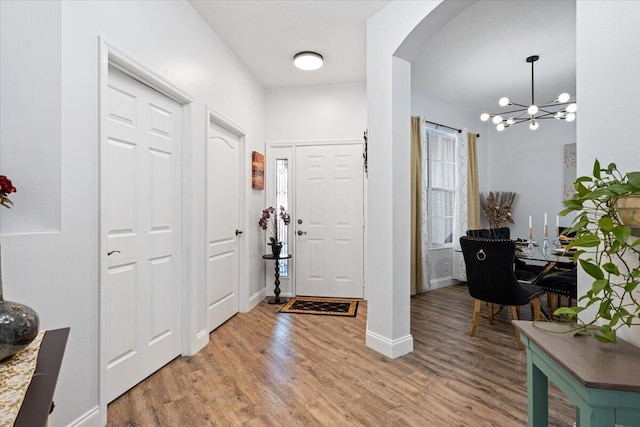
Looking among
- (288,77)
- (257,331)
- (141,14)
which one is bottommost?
(257,331)

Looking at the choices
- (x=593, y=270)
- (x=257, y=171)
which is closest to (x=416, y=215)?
(x=257, y=171)

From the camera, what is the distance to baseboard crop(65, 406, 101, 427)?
5.22 ft

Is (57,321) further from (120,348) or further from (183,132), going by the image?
(183,132)

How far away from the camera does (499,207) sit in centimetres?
541

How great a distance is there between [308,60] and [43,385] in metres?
3.39

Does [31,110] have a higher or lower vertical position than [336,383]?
higher

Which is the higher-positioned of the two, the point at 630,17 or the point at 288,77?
the point at 288,77

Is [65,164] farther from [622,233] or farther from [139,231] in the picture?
[622,233]

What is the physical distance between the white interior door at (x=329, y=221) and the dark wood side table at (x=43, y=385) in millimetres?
3240

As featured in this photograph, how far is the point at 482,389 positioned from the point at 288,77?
12.2 ft

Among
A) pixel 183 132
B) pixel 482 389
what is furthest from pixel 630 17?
pixel 183 132

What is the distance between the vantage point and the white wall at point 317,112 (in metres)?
4.13

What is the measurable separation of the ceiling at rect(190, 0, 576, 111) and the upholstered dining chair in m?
1.76

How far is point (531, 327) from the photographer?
119 centimetres
